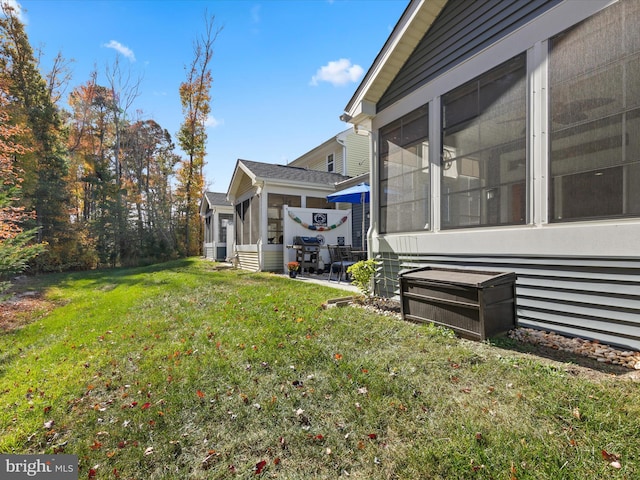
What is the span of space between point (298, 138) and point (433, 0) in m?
15.5

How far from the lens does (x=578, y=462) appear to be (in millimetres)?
1595

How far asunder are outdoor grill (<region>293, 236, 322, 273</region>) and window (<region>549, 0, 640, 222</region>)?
719 centimetres

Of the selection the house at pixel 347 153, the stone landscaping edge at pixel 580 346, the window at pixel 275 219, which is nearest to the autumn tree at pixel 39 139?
the window at pixel 275 219

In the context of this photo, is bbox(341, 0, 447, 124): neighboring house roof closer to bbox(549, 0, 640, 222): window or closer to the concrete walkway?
bbox(549, 0, 640, 222): window

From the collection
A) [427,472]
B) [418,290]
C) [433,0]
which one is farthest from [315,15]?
[427,472]

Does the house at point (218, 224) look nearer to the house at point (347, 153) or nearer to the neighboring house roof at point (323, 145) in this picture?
the neighboring house roof at point (323, 145)

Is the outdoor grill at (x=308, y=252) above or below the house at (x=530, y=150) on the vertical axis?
below

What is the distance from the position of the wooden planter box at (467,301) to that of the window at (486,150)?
0.94 m

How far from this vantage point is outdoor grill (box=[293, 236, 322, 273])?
9.72 metres

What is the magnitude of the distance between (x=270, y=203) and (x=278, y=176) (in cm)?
107

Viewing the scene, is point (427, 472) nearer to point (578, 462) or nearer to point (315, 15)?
point (578, 462)

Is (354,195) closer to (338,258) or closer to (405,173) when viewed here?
(338,258)

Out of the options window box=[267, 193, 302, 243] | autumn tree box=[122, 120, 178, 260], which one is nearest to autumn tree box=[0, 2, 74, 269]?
autumn tree box=[122, 120, 178, 260]

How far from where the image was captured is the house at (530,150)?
9.41ft
